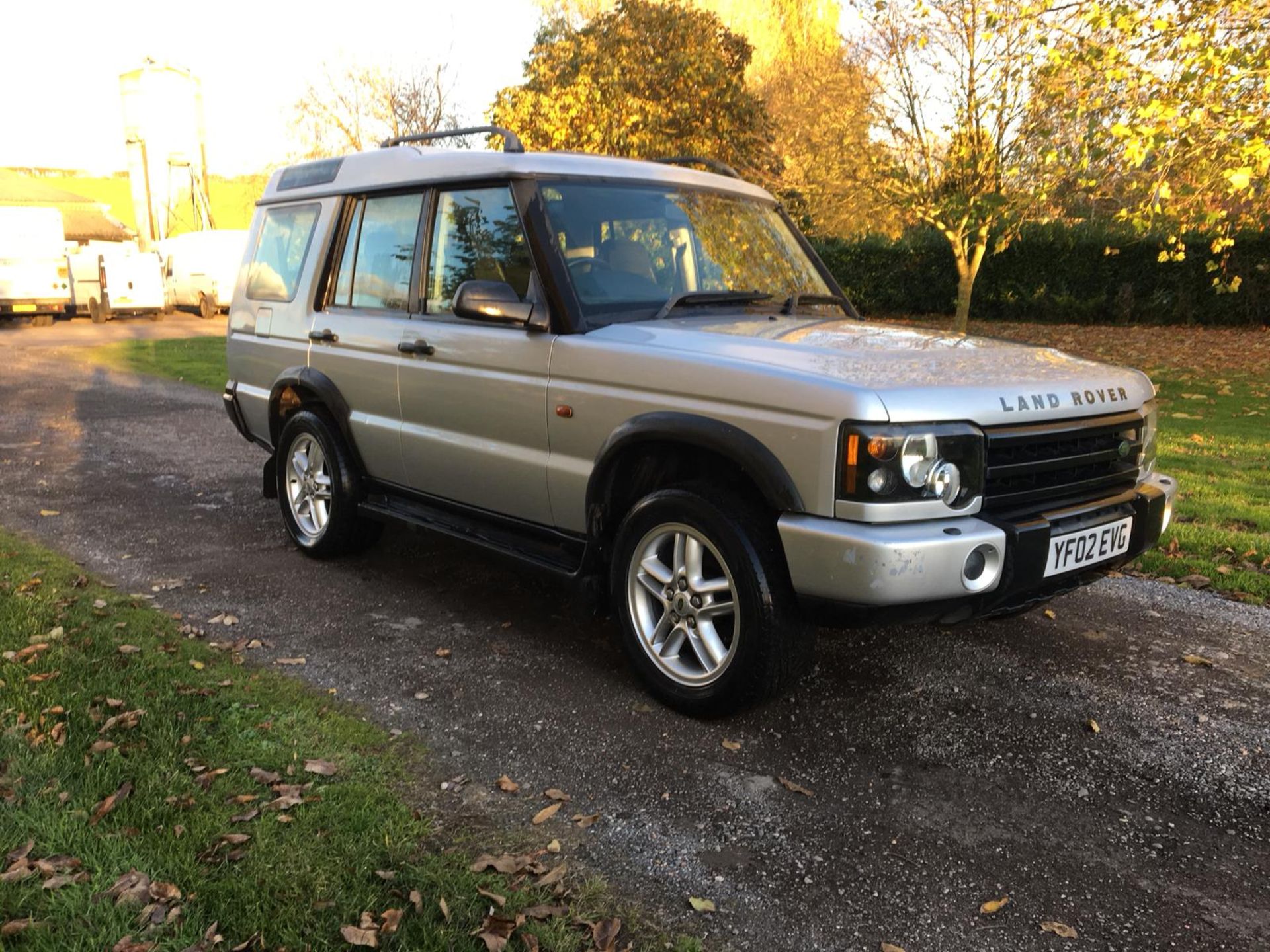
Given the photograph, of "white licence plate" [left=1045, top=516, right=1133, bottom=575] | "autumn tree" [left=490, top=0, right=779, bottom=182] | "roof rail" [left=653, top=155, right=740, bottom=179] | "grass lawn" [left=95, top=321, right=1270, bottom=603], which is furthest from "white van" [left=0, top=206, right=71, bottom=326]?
"white licence plate" [left=1045, top=516, right=1133, bottom=575]

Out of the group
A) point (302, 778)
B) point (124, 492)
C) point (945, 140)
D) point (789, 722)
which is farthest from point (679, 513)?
point (945, 140)

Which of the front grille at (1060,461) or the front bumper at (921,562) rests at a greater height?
the front grille at (1060,461)

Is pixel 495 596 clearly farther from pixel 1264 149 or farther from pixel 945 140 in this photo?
pixel 945 140

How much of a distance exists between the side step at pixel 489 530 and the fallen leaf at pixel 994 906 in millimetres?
1983

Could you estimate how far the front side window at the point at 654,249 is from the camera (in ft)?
14.0

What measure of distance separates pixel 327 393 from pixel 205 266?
2600 centimetres

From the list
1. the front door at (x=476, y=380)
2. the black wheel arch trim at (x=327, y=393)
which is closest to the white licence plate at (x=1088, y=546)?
the front door at (x=476, y=380)

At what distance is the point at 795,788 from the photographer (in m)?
3.33

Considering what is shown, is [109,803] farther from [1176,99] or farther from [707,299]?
[1176,99]

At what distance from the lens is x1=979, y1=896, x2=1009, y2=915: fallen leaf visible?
2697 millimetres

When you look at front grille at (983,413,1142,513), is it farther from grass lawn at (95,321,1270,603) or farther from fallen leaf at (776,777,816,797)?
fallen leaf at (776,777,816,797)

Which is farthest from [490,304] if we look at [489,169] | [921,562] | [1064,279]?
[1064,279]

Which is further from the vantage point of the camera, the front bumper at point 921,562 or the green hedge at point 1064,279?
the green hedge at point 1064,279

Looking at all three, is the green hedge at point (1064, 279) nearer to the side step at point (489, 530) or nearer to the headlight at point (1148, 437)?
the headlight at point (1148, 437)
